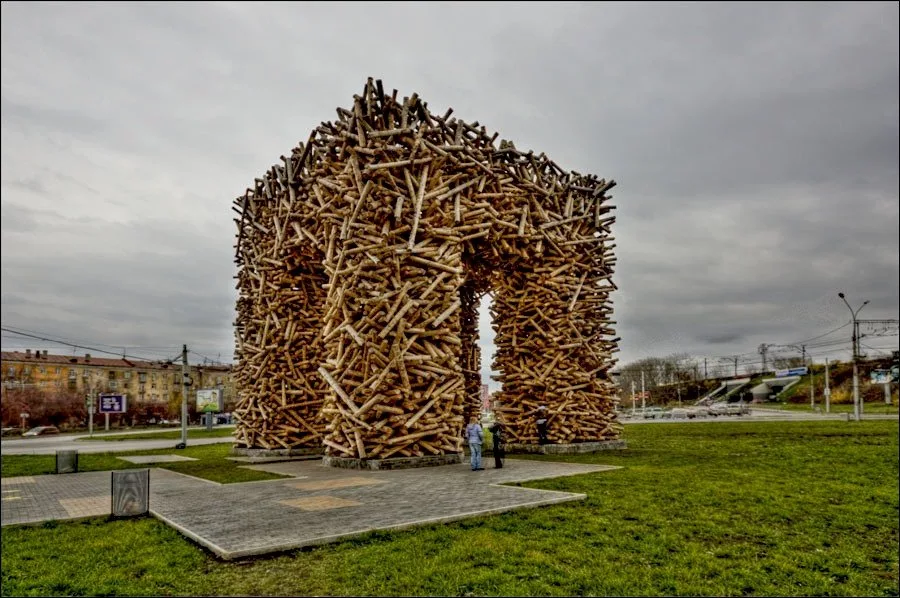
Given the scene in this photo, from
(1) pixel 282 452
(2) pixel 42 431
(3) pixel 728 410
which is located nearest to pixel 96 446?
(1) pixel 282 452

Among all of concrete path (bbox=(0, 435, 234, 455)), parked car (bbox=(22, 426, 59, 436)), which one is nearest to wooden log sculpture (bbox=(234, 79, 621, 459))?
concrete path (bbox=(0, 435, 234, 455))

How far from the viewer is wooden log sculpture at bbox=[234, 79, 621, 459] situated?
17.7m

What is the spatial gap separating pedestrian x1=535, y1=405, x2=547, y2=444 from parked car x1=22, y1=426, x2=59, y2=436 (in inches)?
1824

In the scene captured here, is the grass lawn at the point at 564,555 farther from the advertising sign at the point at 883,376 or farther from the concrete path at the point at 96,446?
the concrete path at the point at 96,446

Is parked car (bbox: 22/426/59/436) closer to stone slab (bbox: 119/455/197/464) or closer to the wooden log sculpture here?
stone slab (bbox: 119/455/197/464)

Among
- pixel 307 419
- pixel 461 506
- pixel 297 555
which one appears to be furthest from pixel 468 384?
pixel 297 555

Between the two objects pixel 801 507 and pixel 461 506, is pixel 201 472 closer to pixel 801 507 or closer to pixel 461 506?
pixel 461 506

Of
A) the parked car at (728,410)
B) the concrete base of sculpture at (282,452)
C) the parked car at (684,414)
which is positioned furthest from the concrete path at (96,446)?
the parked car at (728,410)

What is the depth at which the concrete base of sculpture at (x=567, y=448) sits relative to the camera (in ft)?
70.8

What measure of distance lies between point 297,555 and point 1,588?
10.3 ft

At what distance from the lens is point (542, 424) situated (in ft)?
70.5

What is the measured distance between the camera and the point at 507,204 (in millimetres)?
21719

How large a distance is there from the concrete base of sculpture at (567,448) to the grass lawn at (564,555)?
9257 mm

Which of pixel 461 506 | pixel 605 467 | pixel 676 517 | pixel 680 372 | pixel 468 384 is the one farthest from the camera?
pixel 680 372
